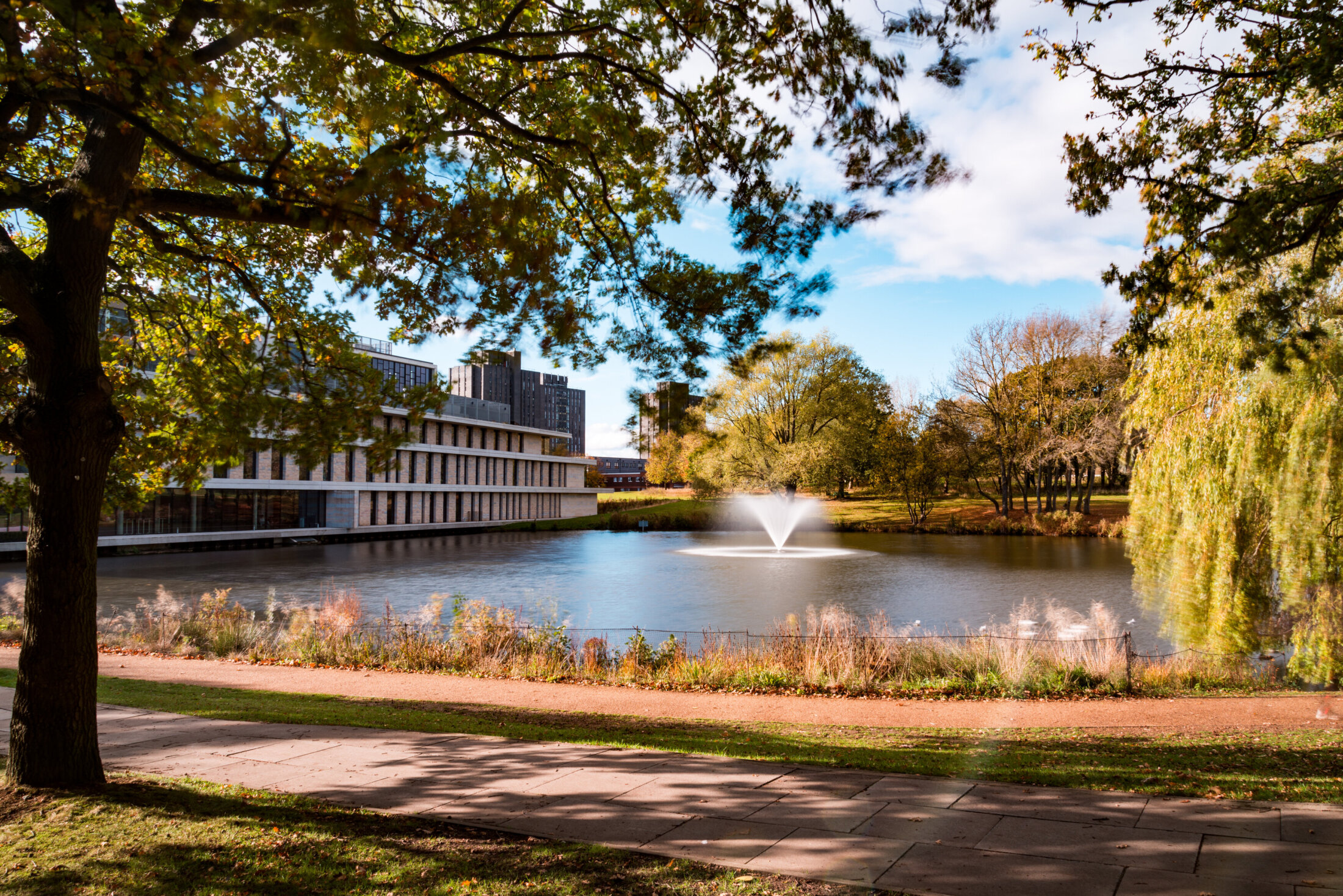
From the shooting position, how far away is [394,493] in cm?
6147

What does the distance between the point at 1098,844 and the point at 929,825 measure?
3.23ft

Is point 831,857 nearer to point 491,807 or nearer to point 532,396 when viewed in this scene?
point 491,807

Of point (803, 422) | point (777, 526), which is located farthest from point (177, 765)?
point (803, 422)

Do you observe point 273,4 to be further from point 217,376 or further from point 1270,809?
point 1270,809

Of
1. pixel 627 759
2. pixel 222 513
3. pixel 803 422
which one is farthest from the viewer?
pixel 803 422

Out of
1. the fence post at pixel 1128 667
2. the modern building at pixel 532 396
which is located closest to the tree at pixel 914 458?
the modern building at pixel 532 396

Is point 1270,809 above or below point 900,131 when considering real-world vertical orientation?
below

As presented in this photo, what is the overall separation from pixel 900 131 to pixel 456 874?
641 centimetres

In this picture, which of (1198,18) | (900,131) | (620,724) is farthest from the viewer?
(620,724)

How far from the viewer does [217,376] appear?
9445 mm

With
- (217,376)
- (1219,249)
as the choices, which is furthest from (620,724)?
(1219,249)

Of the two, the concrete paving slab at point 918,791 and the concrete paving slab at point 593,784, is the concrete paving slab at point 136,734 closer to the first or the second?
the concrete paving slab at point 593,784

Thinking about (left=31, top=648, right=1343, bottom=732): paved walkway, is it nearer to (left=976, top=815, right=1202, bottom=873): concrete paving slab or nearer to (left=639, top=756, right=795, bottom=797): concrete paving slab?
(left=639, top=756, right=795, bottom=797): concrete paving slab

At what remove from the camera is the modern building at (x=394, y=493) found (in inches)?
1850
